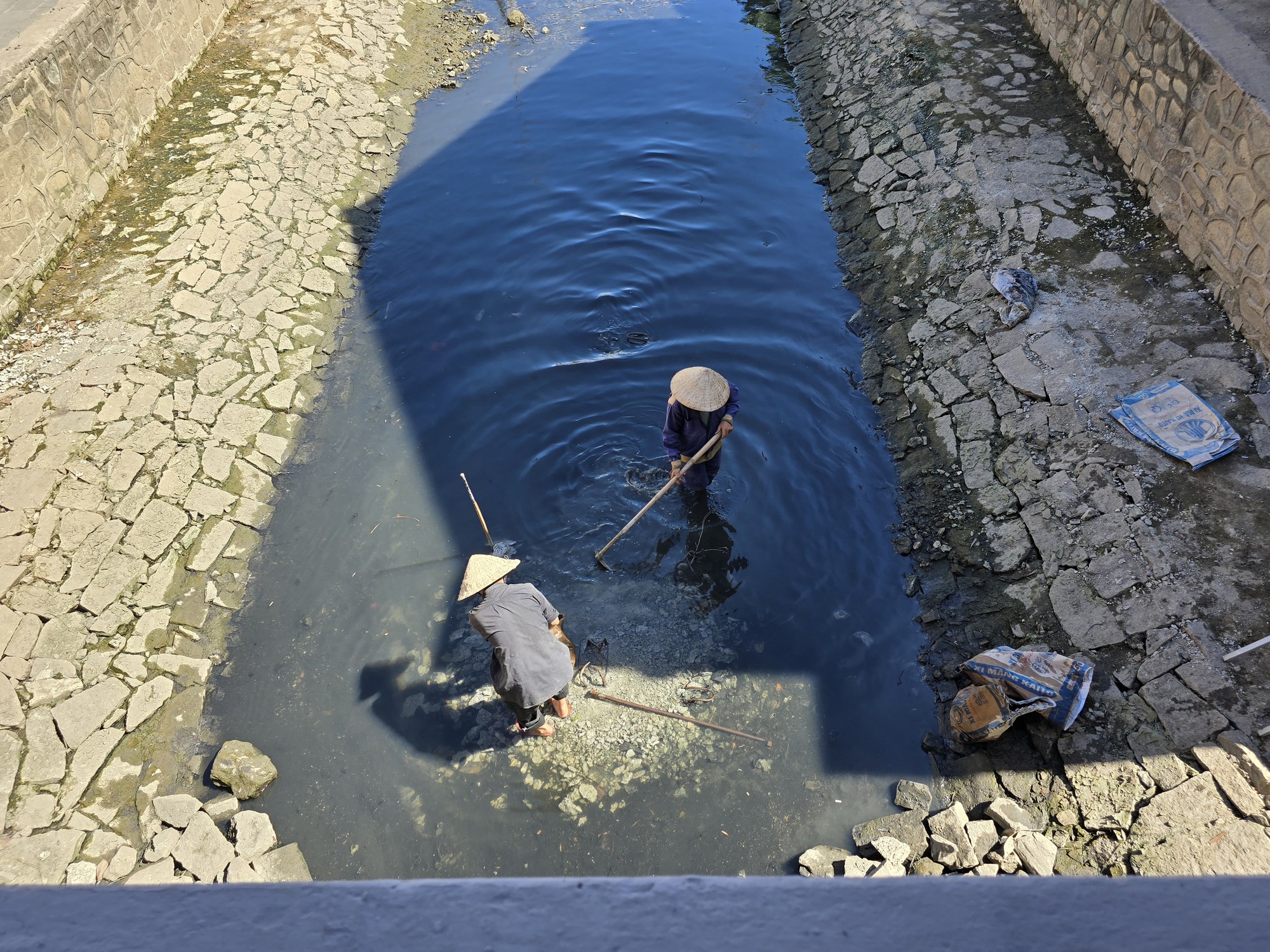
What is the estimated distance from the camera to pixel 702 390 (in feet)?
20.4

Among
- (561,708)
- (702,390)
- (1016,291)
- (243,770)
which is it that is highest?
(702,390)

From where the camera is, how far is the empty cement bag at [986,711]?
525 cm

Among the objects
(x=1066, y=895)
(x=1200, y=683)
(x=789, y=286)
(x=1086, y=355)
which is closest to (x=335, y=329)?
(x=789, y=286)

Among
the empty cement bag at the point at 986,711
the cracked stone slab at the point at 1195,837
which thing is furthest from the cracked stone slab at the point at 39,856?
the cracked stone slab at the point at 1195,837

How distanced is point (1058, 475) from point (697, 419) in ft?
9.63

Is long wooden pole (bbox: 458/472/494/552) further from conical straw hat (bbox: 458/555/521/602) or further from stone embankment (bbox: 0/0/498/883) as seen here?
stone embankment (bbox: 0/0/498/883)

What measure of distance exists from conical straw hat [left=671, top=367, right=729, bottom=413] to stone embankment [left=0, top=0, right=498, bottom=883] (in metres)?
4.20

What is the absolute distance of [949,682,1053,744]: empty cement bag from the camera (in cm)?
525

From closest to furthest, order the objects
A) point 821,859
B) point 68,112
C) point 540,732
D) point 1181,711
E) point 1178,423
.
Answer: point 1181,711 → point 821,859 → point 540,732 → point 1178,423 → point 68,112

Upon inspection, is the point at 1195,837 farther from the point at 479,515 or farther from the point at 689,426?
the point at 479,515

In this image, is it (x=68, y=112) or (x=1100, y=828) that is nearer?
(x=1100, y=828)

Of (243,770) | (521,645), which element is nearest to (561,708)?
(521,645)

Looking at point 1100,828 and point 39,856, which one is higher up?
point 39,856

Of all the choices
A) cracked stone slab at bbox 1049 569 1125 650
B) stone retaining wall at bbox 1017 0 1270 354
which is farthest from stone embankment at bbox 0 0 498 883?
stone retaining wall at bbox 1017 0 1270 354
